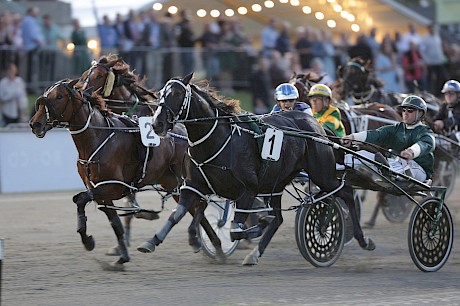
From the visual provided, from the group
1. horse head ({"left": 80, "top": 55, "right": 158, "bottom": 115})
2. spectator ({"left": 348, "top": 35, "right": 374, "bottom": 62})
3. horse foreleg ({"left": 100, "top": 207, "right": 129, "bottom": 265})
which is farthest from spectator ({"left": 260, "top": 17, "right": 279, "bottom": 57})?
horse foreleg ({"left": 100, "top": 207, "right": 129, "bottom": 265})

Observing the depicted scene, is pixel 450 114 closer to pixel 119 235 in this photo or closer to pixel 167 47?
pixel 119 235

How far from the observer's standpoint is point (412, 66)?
21.8 meters

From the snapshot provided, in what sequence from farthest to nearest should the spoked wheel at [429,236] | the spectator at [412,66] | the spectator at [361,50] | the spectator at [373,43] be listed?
the spectator at [412,66] → the spectator at [373,43] → the spectator at [361,50] → the spoked wheel at [429,236]

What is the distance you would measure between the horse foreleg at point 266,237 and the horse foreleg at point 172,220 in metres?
0.72

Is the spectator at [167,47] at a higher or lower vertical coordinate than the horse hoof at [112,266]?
higher

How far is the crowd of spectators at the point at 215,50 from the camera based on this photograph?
17.1m

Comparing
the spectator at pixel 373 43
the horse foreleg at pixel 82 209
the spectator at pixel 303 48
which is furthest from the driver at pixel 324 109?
the spectator at pixel 373 43

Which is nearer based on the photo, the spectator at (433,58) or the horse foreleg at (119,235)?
the horse foreleg at (119,235)

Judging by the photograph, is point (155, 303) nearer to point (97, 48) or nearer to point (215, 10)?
point (97, 48)

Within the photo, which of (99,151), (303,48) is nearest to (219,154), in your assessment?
(99,151)

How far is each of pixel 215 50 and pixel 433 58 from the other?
570 centimetres

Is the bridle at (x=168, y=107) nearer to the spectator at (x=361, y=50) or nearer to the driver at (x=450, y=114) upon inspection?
the driver at (x=450, y=114)

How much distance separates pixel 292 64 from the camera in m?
19.0

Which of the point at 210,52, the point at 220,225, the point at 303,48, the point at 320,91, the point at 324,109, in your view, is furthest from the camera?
the point at 303,48
